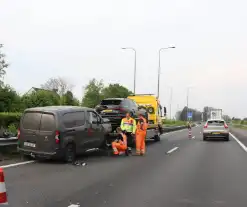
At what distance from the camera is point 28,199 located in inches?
264

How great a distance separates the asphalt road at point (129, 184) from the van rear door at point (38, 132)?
592 mm

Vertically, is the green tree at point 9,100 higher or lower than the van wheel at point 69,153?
higher

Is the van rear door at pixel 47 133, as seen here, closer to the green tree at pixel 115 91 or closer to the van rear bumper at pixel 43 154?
the van rear bumper at pixel 43 154

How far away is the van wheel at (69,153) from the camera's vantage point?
1155 cm

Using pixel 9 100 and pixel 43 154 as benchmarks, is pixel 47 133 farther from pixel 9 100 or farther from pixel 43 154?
pixel 9 100

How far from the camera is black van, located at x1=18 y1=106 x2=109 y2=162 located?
11.2 m

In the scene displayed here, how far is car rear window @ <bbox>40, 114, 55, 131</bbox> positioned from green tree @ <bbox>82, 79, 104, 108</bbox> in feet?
253

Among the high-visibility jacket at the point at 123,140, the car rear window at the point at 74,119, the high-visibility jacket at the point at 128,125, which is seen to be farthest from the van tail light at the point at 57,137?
the high-visibility jacket at the point at 128,125

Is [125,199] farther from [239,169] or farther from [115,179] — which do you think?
[239,169]

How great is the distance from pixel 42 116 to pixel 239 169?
20.4 feet

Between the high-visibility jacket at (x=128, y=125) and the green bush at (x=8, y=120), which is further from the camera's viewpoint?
the green bush at (x=8, y=120)

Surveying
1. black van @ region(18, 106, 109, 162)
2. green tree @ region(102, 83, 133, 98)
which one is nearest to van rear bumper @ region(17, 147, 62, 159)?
black van @ region(18, 106, 109, 162)

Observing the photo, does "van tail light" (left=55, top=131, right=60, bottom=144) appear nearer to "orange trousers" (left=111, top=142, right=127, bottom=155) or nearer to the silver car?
"orange trousers" (left=111, top=142, right=127, bottom=155)

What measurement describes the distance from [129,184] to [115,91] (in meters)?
99.2
